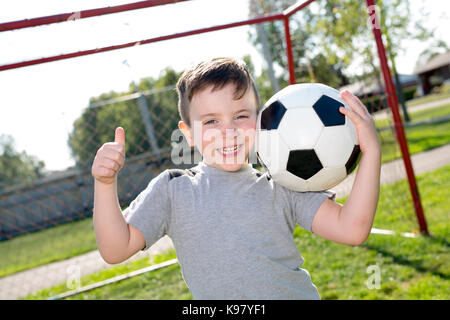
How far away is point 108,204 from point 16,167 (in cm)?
1284

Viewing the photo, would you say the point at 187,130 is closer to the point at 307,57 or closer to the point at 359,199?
the point at 359,199

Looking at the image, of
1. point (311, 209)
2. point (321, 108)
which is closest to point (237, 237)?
point (311, 209)

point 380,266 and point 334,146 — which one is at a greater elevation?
point 334,146

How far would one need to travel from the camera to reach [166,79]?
16.7 meters

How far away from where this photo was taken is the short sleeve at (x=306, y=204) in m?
1.51

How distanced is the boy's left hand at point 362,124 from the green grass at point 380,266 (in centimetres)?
158

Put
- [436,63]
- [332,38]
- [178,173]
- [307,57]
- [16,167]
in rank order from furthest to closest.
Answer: [436,63], [16,167], [332,38], [307,57], [178,173]

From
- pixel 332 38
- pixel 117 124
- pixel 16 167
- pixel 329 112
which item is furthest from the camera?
pixel 16 167

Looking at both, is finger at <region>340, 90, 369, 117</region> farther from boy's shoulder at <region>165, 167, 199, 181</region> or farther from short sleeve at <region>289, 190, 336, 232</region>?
boy's shoulder at <region>165, 167, 199, 181</region>

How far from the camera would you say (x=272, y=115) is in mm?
1576

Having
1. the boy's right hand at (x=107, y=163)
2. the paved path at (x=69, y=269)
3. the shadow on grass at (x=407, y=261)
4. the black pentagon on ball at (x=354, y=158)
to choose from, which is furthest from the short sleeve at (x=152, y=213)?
the paved path at (x=69, y=269)

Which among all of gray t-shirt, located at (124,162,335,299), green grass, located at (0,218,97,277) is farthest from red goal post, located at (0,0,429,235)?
green grass, located at (0,218,97,277)

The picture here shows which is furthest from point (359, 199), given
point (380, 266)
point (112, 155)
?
point (380, 266)

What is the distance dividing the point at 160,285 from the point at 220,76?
281cm
